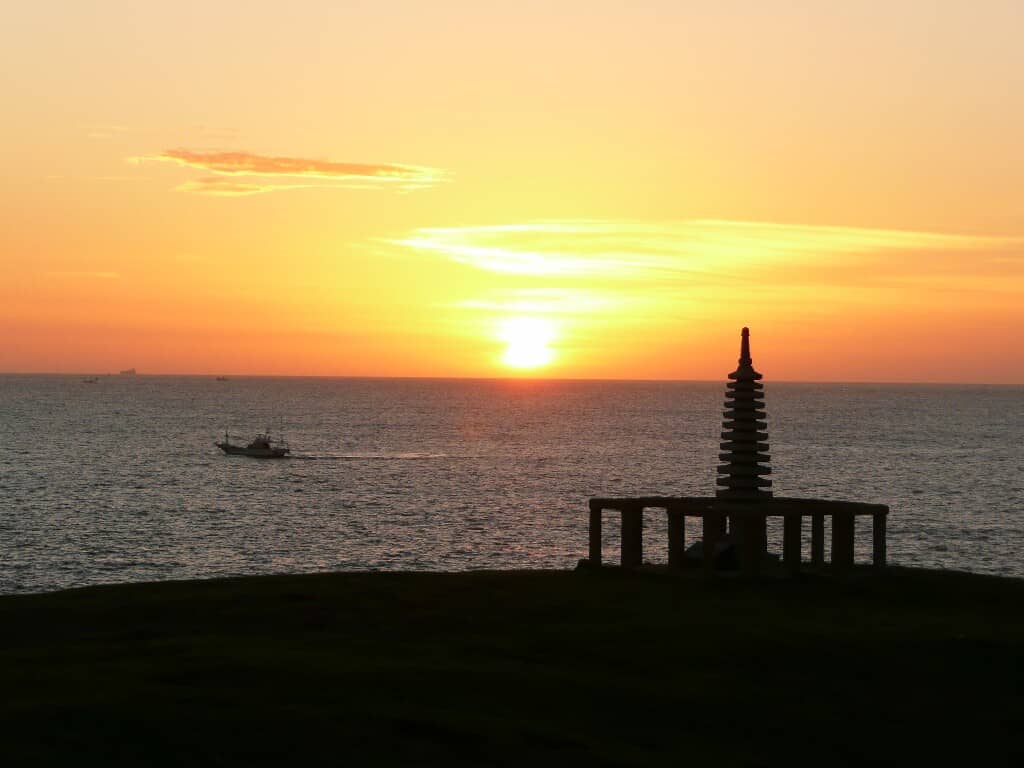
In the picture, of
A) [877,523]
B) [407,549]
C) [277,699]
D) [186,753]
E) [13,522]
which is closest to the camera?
[186,753]

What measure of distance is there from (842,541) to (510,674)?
12422mm

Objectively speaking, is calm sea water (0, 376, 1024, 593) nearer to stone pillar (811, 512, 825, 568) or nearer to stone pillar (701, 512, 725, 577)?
stone pillar (811, 512, 825, 568)

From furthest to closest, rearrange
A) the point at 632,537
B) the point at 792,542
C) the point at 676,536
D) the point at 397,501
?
the point at 397,501 < the point at 632,537 < the point at 676,536 < the point at 792,542

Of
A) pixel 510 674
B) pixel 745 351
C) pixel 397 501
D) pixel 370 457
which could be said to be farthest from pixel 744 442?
pixel 370 457

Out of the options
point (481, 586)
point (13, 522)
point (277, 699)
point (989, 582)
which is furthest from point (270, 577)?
point (13, 522)

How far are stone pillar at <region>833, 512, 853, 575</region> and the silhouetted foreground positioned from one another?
1542 millimetres

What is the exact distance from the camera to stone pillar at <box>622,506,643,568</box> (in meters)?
30.9

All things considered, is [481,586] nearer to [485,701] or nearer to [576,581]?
[576,581]

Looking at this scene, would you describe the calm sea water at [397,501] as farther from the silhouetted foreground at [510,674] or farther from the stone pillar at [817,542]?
the silhouetted foreground at [510,674]

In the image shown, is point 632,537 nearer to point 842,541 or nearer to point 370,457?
point 842,541

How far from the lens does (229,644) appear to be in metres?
21.8

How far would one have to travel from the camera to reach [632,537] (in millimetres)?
31125

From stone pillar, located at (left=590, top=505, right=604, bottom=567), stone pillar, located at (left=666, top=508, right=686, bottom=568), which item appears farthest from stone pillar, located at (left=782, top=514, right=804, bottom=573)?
stone pillar, located at (left=590, top=505, right=604, bottom=567)

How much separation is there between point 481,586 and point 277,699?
397 inches
